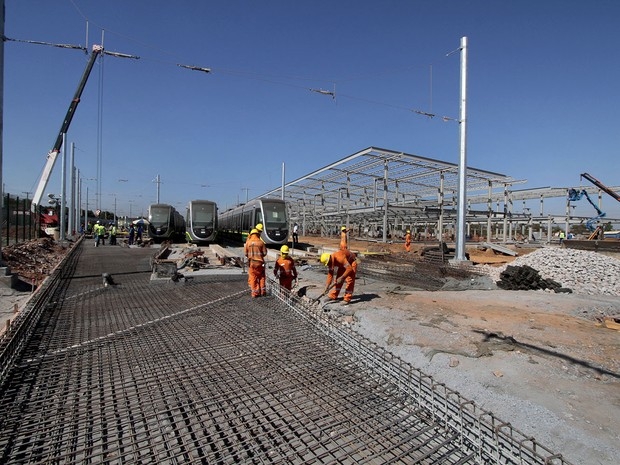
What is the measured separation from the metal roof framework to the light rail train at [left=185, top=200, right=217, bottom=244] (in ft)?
30.4

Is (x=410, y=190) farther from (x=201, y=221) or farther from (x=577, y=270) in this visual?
(x=577, y=270)

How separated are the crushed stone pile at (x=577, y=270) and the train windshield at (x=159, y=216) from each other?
59.6 ft

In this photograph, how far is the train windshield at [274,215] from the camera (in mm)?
18109

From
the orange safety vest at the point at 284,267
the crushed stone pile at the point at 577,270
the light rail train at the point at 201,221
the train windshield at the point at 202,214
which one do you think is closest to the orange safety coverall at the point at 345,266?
the orange safety vest at the point at 284,267

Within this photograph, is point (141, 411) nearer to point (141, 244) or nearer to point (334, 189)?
point (141, 244)

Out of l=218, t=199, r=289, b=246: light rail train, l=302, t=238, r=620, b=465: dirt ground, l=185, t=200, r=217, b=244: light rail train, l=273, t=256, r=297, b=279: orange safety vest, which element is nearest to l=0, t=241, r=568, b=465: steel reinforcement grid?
l=302, t=238, r=620, b=465: dirt ground

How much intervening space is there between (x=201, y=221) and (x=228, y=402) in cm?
1886

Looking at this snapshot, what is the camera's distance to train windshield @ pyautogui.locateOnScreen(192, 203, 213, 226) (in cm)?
2073

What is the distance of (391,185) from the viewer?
31.2 metres

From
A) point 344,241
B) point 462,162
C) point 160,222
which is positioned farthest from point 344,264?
point 160,222

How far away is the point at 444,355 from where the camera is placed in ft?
14.3

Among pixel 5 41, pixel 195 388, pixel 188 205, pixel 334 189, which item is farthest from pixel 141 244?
pixel 195 388

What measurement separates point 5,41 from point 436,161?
21.1m

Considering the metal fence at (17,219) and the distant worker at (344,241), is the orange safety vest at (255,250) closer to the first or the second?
the distant worker at (344,241)
